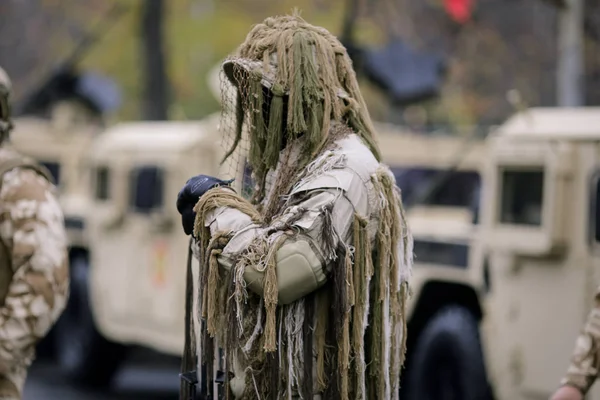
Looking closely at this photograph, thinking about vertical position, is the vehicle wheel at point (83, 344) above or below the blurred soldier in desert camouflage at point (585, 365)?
below

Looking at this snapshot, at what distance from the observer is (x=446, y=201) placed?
8.83m

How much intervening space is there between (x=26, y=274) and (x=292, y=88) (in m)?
1.11

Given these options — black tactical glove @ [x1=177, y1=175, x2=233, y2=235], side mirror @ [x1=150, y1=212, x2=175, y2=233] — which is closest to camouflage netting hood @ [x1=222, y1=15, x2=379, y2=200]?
black tactical glove @ [x1=177, y1=175, x2=233, y2=235]

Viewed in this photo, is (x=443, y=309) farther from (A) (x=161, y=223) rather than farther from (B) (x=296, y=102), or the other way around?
(B) (x=296, y=102)

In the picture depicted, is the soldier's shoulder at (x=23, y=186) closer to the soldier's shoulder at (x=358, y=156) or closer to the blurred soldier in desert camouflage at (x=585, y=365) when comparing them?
the soldier's shoulder at (x=358, y=156)

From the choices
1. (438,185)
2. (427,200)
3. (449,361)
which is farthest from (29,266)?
(427,200)

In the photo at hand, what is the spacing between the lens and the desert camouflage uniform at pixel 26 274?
12.4ft

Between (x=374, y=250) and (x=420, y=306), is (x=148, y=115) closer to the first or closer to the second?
(x=420, y=306)

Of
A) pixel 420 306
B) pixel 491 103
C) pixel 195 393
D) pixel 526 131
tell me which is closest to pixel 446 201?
pixel 420 306

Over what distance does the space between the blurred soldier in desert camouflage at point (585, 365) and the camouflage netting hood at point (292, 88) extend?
1.01 m

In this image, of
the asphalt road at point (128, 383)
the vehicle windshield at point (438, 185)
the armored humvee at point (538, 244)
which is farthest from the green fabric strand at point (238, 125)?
the asphalt road at point (128, 383)

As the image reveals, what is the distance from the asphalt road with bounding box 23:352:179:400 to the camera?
33.3ft

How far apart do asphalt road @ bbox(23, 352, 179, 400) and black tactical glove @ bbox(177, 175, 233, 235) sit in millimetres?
6887

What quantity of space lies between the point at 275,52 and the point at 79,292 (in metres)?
7.41
